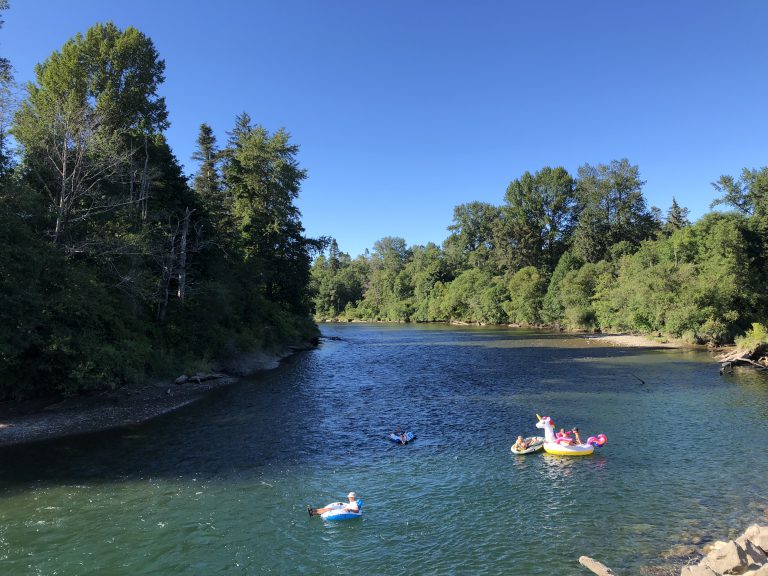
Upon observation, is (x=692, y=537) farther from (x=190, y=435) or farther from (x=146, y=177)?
(x=146, y=177)

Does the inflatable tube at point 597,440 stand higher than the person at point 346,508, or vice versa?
the inflatable tube at point 597,440

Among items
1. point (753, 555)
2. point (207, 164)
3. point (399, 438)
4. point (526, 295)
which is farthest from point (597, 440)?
point (526, 295)

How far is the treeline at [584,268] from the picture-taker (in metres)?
55.8

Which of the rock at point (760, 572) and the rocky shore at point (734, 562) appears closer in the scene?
the rock at point (760, 572)

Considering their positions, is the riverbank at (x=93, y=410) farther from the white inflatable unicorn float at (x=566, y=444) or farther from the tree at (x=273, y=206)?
the tree at (x=273, y=206)

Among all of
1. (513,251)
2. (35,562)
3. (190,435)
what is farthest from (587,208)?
(35,562)

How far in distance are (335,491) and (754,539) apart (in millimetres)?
11540

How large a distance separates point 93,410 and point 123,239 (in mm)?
11170

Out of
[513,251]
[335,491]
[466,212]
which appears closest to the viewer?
[335,491]

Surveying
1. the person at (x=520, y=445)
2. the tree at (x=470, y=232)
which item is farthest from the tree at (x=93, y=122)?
the tree at (x=470, y=232)

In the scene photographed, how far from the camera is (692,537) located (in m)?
12.4

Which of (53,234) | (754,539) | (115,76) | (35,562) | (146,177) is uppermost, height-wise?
(115,76)

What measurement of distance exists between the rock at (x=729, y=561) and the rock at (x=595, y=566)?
1.86m

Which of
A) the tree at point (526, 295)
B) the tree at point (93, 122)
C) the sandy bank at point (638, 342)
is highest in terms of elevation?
the tree at point (93, 122)
